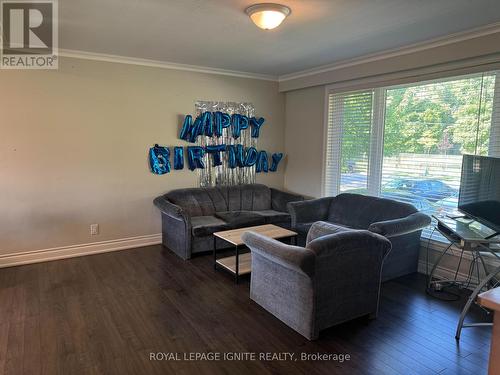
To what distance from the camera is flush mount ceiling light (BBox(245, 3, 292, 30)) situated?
2656 millimetres

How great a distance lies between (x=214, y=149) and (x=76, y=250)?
7.39 ft

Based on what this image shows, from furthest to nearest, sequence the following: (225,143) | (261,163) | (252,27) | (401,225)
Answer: (261,163) < (225,143) < (401,225) < (252,27)

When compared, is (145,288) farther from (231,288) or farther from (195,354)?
(195,354)

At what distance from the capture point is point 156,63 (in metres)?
4.66

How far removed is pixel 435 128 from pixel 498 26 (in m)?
1.09

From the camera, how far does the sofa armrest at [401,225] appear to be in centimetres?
334

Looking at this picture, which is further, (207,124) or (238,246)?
(207,124)

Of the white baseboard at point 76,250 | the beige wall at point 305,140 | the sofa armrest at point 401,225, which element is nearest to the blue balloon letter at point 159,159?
the white baseboard at point 76,250

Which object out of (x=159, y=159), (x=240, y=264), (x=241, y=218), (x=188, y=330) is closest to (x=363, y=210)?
(x=241, y=218)

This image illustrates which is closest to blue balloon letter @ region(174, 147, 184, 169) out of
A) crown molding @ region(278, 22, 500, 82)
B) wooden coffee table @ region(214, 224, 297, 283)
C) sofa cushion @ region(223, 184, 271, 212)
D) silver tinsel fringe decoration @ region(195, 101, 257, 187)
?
silver tinsel fringe decoration @ region(195, 101, 257, 187)

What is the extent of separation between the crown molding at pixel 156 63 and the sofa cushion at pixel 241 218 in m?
2.06

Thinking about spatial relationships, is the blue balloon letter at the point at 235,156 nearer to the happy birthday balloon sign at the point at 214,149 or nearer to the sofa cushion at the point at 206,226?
the happy birthday balloon sign at the point at 214,149

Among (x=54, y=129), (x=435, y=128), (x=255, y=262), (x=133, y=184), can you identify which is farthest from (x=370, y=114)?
(x=54, y=129)

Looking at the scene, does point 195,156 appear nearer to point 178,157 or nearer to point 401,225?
point 178,157
